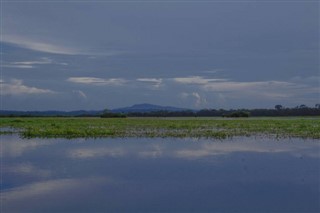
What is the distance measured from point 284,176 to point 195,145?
24.7 feet

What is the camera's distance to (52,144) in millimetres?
19469

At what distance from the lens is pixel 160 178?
1114 centimetres

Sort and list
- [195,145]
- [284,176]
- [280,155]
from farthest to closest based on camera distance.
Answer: [195,145], [280,155], [284,176]

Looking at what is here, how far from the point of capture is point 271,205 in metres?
8.51

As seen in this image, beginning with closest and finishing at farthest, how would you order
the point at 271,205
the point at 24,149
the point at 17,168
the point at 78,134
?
the point at 271,205, the point at 17,168, the point at 24,149, the point at 78,134

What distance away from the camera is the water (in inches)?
336

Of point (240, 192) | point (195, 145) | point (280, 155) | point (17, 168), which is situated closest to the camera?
point (240, 192)

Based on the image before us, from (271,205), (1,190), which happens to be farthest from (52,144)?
(271,205)

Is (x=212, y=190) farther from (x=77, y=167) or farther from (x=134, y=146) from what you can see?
(x=134, y=146)

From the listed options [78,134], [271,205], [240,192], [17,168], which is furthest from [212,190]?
[78,134]

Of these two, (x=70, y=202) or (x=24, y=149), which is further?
(x=24, y=149)

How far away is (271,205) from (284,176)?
10.4 ft

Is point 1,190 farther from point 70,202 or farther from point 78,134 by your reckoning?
point 78,134

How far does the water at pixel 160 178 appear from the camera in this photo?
28.0 ft
